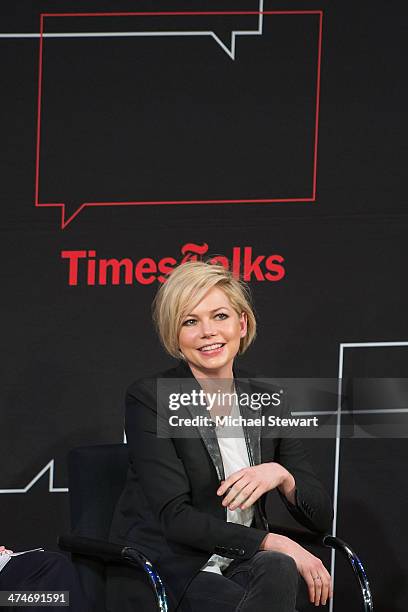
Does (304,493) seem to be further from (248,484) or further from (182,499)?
(182,499)

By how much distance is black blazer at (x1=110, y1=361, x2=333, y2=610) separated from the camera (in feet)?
8.85

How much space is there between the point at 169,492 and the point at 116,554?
220 mm

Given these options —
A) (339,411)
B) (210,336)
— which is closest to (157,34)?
(210,336)

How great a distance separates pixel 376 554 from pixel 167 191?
1588 millimetres

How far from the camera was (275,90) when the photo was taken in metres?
3.91

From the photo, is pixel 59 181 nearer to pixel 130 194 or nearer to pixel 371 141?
pixel 130 194

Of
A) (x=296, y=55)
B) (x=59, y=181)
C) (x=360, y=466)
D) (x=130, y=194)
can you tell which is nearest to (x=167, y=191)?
(x=130, y=194)

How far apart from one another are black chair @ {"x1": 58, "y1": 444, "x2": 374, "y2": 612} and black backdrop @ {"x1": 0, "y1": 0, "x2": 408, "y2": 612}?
0.80 metres

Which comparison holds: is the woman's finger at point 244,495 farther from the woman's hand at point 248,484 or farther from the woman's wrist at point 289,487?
the woman's wrist at point 289,487

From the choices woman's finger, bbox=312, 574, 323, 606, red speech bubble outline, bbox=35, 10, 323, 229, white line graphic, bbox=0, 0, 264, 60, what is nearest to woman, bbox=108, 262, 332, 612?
woman's finger, bbox=312, 574, 323, 606

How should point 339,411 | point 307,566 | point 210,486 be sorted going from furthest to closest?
point 339,411, point 210,486, point 307,566

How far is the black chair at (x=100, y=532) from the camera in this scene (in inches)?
109

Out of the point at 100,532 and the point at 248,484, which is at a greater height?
the point at 248,484

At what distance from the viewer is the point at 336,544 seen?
2.89 m
